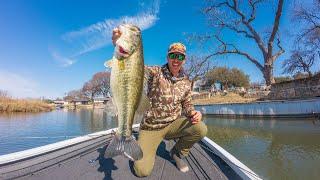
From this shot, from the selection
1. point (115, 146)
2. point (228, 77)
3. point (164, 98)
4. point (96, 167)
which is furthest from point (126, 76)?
point (228, 77)

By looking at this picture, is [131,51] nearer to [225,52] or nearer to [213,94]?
[225,52]

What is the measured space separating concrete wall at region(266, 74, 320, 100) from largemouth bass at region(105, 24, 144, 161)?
79.1 ft

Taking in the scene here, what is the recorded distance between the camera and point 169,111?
4.57 m

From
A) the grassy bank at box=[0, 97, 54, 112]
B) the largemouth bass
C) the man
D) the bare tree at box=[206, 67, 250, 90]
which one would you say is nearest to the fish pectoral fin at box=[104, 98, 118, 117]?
the largemouth bass

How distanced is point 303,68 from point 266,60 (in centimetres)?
1020

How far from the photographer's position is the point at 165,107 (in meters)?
4.52

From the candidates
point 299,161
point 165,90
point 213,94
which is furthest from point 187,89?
point 213,94

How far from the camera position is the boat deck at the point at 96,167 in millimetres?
3996

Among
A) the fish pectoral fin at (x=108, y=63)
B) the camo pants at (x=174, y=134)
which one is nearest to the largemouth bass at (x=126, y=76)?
the fish pectoral fin at (x=108, y=63)

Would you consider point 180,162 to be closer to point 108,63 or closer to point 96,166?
point 96,166

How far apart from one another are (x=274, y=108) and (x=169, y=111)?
19466 millimetres

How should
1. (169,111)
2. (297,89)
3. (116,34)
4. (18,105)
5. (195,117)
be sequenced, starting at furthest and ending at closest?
(18,105) → (297,89) → (169,111) → (195,117) → (116,34)

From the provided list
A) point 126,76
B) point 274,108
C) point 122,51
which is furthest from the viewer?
point 274,108

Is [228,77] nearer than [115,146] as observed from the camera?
No
